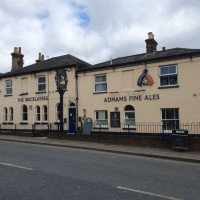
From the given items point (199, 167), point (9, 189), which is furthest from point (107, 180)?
point (199, 167)

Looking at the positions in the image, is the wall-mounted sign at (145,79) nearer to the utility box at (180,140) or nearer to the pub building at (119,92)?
the pub building at (119,92)

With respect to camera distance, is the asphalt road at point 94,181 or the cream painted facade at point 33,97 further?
the cream painted facade at point 33,97

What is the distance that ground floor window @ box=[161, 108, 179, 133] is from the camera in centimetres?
1527

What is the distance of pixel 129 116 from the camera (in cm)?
1708

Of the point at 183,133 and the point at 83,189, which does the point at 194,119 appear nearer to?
the point at 183,133

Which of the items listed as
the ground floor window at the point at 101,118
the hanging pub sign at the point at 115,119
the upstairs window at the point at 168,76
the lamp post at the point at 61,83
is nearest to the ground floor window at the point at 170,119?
the upstairs window at the point at 168,76

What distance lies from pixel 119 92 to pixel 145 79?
2228 millimetres

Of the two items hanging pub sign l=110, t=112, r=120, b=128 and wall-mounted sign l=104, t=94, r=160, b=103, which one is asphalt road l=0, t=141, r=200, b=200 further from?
hanging pub sign l=110, t=112, r=120, b=128

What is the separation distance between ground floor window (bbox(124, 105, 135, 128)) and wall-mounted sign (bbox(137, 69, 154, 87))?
195 cm

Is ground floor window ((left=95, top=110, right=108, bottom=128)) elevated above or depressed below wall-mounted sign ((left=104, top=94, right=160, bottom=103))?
below

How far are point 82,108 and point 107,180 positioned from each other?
12772 mm

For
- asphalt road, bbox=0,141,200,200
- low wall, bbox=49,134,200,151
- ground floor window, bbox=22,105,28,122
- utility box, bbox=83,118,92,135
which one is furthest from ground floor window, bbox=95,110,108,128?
asphalt road, bbox=0,141,200,200

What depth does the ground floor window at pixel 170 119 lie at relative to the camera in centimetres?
1527

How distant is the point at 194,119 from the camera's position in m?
14.5
